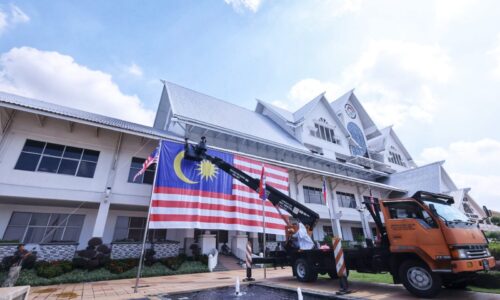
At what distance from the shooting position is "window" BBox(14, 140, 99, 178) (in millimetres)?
11992

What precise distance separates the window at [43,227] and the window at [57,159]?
2.84 metres

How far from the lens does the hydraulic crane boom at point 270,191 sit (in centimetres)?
1073

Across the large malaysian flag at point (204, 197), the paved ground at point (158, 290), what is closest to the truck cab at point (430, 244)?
the paved ground at point (158, 290)

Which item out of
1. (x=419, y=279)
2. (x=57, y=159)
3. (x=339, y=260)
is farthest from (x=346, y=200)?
(x=57, y=159)

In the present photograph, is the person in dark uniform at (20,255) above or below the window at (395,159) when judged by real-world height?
below

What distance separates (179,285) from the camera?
9062 millimetres

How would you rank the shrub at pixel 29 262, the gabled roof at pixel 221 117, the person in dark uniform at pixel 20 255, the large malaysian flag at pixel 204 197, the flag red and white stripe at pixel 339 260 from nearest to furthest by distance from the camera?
the flag red and white stripe at pixel 339 260 < the person in dark uniform at pixel 20 255 < the shrub at pixel 29 262 < the large malaysian flag at pixel 204 197 < the gabled roof at pixel 221 117

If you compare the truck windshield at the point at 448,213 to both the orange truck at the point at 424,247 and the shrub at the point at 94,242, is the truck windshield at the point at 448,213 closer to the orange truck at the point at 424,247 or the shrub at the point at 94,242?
the orange truck at the point at 424,247

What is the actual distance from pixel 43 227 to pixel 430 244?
60.4ft

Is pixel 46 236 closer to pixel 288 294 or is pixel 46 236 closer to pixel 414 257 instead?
pixel 288 294

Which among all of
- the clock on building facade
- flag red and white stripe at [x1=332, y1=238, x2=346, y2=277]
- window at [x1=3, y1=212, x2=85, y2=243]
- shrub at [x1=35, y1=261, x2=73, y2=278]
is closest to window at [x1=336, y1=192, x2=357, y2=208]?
the clock on building facade

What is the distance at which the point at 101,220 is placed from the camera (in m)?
12.2

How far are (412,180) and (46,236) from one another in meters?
36.9

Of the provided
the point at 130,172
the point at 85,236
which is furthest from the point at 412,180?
the point at 85,236
